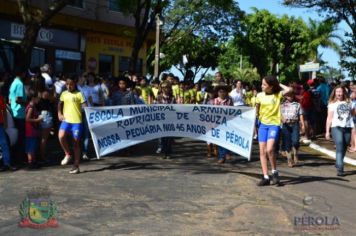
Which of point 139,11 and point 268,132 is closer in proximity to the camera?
point 268,132

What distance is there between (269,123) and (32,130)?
4127mm

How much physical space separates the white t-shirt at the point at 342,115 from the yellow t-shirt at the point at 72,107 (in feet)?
14.9

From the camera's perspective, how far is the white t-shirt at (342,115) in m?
10.7

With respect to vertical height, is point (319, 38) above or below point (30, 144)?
above

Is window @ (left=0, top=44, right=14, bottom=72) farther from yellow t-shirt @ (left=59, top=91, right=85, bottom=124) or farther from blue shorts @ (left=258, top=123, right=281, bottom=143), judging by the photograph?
blue shorts @ (left=258, top=123, right=281, bottom=143)

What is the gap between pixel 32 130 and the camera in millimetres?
10445

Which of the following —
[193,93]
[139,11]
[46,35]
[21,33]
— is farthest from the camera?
[46,35]

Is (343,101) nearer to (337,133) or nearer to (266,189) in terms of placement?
(337,133)

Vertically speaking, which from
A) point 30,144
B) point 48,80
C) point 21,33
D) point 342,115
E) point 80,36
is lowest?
point 30,144

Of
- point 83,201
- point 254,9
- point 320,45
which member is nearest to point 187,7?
point 254,9

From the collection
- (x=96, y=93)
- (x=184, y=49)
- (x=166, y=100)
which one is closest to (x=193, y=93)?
(x=166, y=100)

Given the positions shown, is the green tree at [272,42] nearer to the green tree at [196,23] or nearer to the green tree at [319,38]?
the green tree at [319,38]

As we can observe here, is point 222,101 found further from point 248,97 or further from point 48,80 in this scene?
A: point 248,97

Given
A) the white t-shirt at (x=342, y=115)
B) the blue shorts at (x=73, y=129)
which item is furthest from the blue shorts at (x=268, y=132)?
the blue shorts at (x=73, y=129)
